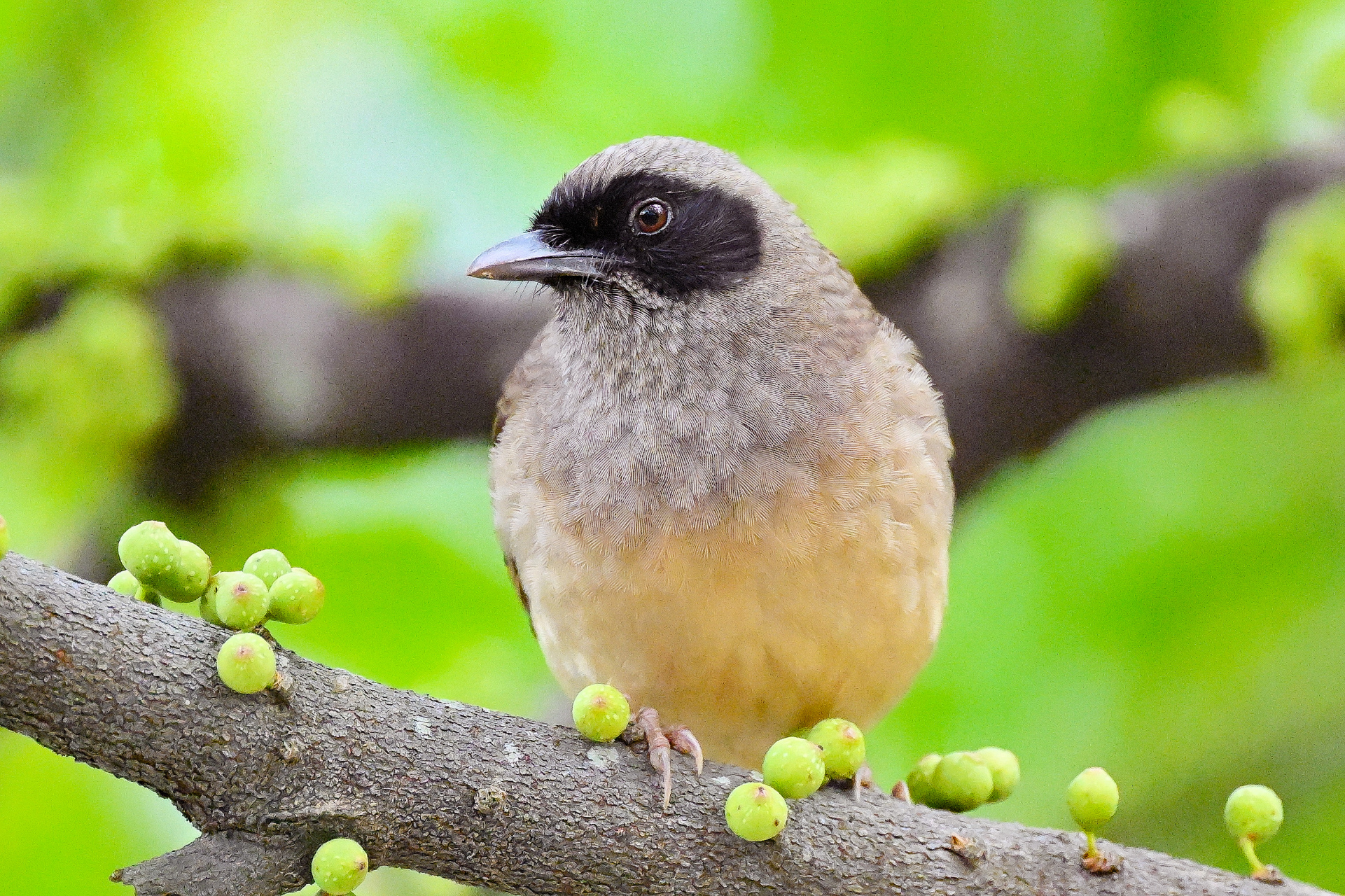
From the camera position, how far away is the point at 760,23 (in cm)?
432

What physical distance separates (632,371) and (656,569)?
546 mm

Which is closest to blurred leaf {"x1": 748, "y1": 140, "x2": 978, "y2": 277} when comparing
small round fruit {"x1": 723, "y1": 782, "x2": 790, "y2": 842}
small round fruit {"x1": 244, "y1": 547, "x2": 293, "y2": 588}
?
small round fruit {"x1": 723, "y1": 782, "x2": 790, "y2": 842}

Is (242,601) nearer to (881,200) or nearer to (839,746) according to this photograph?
(839,746)

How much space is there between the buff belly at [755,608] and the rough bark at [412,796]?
1.29ft

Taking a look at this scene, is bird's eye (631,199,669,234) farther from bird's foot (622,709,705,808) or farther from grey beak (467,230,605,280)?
bird's foot (622,709,705,808)

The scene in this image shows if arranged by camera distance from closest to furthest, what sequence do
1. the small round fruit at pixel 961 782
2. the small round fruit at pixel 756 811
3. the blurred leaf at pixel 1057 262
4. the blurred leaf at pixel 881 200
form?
the small round fruit at pixel 756 811, the small round fruit at pixel 961 782, the blurred leaf at pixel 1057 262, the blurred leaf at pixel 881 200

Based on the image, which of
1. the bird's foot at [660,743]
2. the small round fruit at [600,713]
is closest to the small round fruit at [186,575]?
the small round fruit at [600,713]

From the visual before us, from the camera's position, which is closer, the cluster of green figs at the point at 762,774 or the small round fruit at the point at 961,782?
the cluster of green figs at the point at 762,774

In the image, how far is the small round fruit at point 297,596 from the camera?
6.07ft

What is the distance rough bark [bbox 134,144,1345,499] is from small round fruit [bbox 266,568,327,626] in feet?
7.17

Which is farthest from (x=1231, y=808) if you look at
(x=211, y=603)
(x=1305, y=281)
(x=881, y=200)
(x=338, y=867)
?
(x=881, y=200)

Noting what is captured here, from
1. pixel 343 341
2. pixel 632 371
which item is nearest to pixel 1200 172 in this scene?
pixel 632 371

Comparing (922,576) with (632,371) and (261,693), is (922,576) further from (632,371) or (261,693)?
(261,693)

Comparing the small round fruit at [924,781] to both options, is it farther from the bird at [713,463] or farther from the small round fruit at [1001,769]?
the bird at [713,463]
